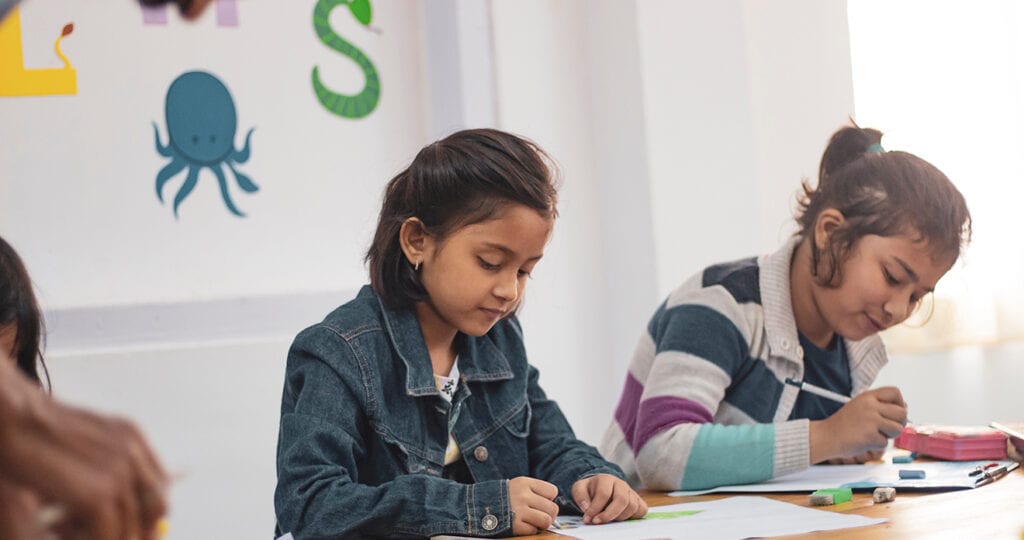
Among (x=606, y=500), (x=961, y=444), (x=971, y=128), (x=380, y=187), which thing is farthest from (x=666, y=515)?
(x=971, y=128)

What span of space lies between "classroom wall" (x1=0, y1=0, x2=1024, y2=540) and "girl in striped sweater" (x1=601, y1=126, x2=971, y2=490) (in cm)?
78

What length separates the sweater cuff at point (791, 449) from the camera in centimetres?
147

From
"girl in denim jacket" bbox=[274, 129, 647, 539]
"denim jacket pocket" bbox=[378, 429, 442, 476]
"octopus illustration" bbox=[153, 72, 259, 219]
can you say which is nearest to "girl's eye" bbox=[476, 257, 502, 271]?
"girl in denim jacket" bbox=[274, 129, 647, 539]

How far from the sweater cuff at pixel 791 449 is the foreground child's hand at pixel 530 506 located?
42cm

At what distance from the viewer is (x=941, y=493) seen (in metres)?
1.30

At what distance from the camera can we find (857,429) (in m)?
1.48

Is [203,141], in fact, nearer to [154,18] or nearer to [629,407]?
[154,18]

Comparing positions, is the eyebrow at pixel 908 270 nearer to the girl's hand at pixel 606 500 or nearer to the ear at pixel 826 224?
A: the ear at pixel 826 224

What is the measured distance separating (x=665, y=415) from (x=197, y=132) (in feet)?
3.84

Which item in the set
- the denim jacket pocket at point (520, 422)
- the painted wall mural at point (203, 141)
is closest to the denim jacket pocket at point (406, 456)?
the denim jacket pocket at point (520, 422)

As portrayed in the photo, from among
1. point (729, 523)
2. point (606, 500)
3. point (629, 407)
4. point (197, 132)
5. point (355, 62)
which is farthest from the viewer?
point (355, 62)

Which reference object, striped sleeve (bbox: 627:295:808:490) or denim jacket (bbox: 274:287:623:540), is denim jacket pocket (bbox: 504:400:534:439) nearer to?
denim jacket (bbox: 274:287:623:540)

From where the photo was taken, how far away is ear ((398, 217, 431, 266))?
4.59ft

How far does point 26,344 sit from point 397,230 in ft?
1.58
